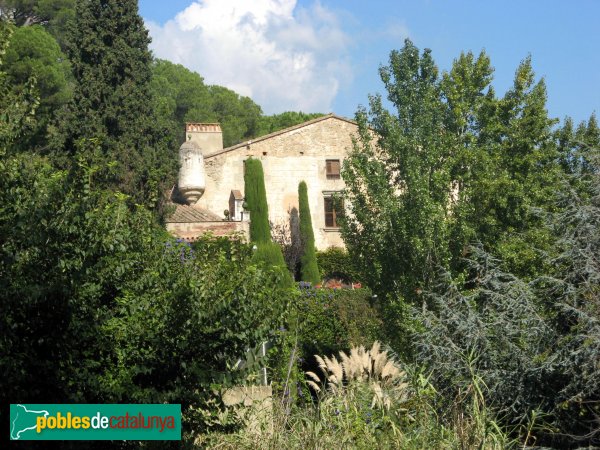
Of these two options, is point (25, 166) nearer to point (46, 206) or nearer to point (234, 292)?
point (46, 206)

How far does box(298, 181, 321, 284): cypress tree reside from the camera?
1404 inches

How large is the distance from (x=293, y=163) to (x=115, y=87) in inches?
557

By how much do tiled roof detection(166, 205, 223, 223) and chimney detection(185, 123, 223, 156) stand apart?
188 inches

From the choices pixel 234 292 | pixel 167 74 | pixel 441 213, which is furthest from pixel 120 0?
pixel 167 74

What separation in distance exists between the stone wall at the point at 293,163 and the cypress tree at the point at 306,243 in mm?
700

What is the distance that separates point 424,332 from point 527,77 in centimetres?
1170

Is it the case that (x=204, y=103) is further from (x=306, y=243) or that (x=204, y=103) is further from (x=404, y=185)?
(x=404, y=185)

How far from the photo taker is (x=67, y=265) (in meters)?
6.25

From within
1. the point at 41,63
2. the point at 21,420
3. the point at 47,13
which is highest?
the point at 47,13

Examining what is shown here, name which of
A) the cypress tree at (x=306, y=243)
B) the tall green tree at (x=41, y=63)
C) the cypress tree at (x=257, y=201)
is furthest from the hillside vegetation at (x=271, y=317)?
the tall green tree at (x=41, y=63)

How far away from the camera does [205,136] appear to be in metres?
40.7

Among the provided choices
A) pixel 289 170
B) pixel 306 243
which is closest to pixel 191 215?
pixel 306 243

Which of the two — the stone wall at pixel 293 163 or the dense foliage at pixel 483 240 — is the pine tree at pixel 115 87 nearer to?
the dense foliage at pixel 483 240

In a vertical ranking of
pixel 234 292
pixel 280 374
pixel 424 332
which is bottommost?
pixel 280 374
